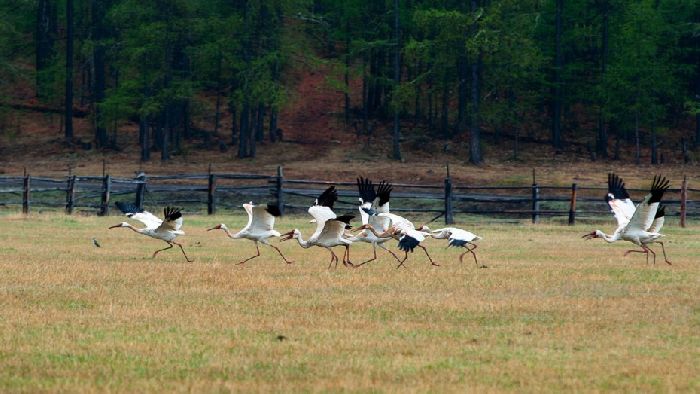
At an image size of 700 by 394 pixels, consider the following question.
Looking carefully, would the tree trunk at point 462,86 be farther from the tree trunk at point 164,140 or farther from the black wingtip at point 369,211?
the black wingtip at point 369,211

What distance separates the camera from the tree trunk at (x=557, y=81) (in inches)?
2365

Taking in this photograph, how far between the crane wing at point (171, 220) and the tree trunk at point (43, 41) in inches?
1637

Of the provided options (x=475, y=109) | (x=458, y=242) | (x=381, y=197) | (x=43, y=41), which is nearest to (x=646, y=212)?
(x=458, y=242)

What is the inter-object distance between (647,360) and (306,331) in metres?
Answer: 3.59

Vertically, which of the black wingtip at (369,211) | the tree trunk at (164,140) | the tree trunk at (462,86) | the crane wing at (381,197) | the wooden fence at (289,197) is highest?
the tree trunk at (462,86)

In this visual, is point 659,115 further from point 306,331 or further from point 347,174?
point 306,331

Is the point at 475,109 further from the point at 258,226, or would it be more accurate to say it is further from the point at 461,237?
the point at 461,237

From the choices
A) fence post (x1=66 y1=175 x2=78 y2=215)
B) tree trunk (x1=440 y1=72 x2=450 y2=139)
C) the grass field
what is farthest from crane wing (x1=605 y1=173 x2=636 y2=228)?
tree trunk (x1=440 y1=72 x2=450 y2=139)

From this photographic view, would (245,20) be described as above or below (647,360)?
above

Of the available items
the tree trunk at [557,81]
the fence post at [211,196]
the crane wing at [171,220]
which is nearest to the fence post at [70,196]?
the fence post at [211,196]

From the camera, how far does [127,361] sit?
11547mm

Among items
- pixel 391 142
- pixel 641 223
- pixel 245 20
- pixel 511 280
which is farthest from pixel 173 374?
pixel 391 142

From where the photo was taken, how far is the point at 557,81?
62.4 metres

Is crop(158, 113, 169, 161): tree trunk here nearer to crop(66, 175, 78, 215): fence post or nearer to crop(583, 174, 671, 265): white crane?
crop(66, 175, 78, 215): fence post
